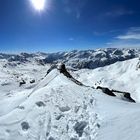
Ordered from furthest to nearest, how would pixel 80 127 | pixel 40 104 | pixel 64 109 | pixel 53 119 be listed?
pixel 40 104
pixel 64 109
pixel 53 119
pixel 80 127

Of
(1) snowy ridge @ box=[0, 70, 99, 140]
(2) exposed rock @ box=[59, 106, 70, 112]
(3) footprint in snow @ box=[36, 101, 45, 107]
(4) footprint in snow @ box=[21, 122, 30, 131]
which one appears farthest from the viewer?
(3) footprint in snow @ box=[36, 101, 45, 107]

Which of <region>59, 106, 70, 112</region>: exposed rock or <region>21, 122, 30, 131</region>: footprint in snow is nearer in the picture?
<region>21, 122, 30, 131</region>: footprint in snow

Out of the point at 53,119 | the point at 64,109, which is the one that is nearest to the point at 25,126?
the point at 53,119

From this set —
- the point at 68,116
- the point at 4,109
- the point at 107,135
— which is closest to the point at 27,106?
the point at 68,116

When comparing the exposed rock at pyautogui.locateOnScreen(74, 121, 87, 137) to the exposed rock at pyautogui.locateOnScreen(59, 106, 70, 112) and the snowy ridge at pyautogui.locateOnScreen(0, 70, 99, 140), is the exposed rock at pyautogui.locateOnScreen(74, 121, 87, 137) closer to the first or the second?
the snowy ridge at pyautogui.locateOnScreen(0, 70, 99, 140)

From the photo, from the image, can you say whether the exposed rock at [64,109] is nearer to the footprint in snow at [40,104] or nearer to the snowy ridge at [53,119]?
the snowy ridge at [53,119]

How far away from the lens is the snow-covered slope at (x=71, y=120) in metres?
11.2

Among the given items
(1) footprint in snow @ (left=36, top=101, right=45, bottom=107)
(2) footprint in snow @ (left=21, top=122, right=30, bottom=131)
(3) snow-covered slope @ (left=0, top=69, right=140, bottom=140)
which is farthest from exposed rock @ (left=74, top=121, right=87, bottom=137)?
(1) footprint in snow @ (left=36, top=101, right=45, bottom=107)

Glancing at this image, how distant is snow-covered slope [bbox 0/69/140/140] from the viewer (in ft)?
36.7

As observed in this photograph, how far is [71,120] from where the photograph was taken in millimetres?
13461

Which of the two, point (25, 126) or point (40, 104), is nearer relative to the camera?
point (25, 126)

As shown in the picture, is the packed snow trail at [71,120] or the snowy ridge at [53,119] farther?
the snowy ridge at [53,119]

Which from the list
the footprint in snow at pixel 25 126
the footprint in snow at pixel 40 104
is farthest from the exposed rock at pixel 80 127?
the footprint in snow at pixel 40 104

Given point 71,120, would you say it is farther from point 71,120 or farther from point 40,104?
point 40,104
